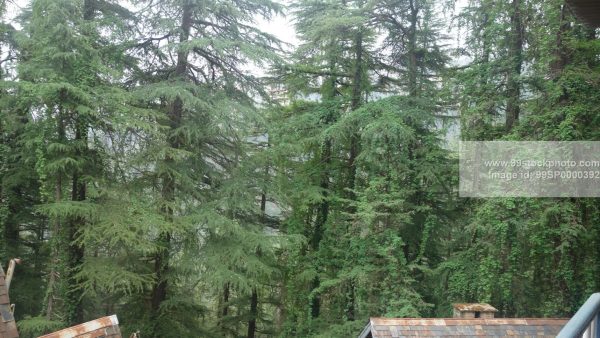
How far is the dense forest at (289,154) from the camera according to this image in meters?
8.60

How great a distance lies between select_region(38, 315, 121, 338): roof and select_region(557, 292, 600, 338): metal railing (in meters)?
4.98

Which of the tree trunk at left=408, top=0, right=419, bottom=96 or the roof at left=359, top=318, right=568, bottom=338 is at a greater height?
the tree trunk at left=408, top=0, right=419, bottom=96

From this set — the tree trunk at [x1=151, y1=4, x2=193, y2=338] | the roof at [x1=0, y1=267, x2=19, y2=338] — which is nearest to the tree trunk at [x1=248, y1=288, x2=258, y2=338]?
the tree trunk at [x1=151, y1=4, x2=193, y2=338]

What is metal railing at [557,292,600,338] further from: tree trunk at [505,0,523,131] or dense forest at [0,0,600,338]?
tree trunk at [505,0,523,131]

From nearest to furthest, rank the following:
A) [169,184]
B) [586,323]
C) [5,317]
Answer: [586,323]
[5,317]
[169,184]

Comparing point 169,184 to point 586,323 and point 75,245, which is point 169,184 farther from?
point 586,323

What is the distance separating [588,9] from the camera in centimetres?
331

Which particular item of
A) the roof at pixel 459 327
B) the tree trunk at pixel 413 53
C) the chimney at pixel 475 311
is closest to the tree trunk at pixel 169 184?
the roof at pixel 459 327

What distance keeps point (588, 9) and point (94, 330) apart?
578 cm

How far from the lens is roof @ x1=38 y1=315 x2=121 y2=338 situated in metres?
4.80

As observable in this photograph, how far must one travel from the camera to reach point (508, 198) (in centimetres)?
886

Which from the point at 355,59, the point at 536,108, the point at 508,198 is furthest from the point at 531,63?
the point at 355,59

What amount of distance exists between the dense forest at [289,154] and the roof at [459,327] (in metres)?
1.69

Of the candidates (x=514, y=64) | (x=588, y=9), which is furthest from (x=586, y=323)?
(x=514, y=64)
